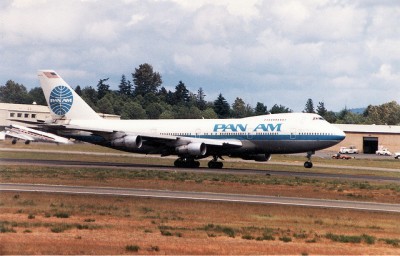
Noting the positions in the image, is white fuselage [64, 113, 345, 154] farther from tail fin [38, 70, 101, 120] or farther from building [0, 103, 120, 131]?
building [0, 103, 120, 131]

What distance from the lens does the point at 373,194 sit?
42688 mm

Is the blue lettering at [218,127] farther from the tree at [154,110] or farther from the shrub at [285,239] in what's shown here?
the tree at [154,110]

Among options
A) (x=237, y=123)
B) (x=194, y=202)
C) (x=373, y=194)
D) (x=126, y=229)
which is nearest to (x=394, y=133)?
(x=237, y=123)

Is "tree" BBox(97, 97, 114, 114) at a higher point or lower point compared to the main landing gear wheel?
higher

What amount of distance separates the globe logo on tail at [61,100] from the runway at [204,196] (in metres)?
31.7

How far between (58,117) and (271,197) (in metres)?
37.8

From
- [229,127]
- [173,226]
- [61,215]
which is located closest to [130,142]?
[229,127]

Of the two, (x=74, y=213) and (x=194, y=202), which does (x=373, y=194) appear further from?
(x=74, y=213)

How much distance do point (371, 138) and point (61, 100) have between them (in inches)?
3242

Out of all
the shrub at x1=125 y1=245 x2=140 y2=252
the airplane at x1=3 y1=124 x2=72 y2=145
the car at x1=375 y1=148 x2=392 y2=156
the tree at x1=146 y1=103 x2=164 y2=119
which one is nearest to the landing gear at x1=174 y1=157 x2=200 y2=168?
the shrub at x1=125 y1=245 x2=140 y2=252

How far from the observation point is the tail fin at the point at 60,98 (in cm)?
7069

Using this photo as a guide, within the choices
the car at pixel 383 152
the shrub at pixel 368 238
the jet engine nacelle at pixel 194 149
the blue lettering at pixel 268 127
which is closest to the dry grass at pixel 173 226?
the shrub at pixel 368 238

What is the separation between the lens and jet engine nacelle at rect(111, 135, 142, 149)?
62.9m

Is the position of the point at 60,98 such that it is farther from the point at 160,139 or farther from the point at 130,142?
the point at 160,139
